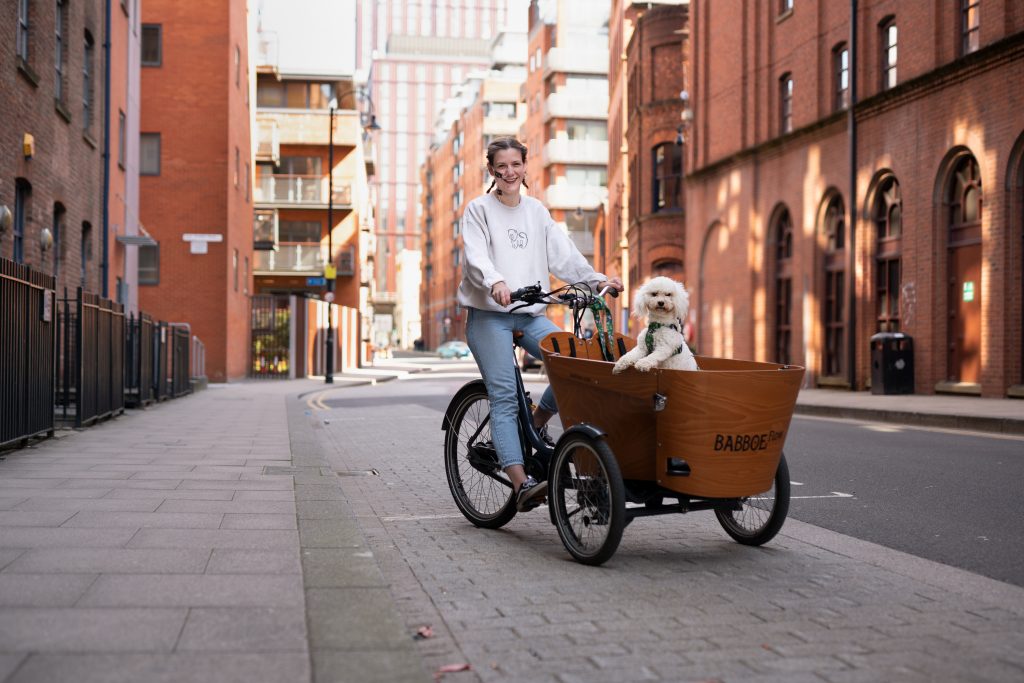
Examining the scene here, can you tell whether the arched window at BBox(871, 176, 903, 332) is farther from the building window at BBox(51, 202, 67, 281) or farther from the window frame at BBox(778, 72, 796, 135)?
the building window at BBox(51, 202, 67, 281)

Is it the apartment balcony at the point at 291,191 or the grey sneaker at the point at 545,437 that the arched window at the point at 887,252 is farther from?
the apartment balcony at the point at 291,191

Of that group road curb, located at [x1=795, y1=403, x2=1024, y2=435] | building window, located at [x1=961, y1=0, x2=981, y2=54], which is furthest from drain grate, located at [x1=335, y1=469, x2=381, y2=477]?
building window, located at [x1=961, y1=0, x2=981, y2=54]

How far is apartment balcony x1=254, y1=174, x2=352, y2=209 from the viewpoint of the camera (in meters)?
50.0

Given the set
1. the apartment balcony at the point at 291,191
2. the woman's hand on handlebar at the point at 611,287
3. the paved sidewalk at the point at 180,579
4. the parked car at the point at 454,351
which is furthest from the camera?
the parked car at the point at 454,351

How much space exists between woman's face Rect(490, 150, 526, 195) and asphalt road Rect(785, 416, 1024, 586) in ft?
8.68

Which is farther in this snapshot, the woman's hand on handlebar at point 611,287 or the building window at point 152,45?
the building window at point 152,45

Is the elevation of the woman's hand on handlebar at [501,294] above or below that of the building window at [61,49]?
below

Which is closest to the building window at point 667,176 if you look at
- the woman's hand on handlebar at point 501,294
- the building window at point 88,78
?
the building window at point 88,78

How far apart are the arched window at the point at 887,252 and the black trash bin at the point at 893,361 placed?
1656 mm

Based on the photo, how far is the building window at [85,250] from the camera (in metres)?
19.9

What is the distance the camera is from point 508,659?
3738 mm

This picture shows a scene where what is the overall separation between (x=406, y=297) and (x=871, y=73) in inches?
5509

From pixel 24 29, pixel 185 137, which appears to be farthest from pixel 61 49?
pixel 185 137

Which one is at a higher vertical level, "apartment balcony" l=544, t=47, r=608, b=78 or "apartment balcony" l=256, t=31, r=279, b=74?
"apartment balcony" l=544, t=47, r=608, b=78
